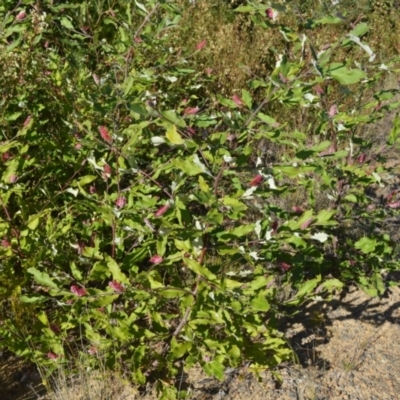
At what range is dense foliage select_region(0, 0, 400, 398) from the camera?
1.49m

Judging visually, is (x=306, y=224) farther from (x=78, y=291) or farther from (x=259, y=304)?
(x=78, y=291)

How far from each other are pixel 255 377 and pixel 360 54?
3.50 m

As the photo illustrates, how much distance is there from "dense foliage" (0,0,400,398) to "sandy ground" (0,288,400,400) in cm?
14

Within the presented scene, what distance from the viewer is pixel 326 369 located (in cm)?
205

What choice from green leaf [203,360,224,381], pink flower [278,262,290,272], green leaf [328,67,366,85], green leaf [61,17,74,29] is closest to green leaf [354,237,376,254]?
pink flower [278,262,290,272]

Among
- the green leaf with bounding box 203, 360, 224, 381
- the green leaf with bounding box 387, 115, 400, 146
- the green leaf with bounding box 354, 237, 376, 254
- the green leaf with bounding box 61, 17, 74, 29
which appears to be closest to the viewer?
the green leaf with bounding box 203, 360, 224, 381

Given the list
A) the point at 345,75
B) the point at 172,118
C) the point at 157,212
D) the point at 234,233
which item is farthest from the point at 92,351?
the point at 345,75

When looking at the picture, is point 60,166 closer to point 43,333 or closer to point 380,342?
point 43,333

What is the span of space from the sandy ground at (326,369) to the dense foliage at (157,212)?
0.46 feet

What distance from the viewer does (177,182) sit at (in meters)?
1.52

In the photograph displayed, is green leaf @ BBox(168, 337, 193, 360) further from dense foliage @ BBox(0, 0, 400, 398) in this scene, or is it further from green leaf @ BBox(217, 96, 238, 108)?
green leaf @ BBox(217, 96, 238, 108)

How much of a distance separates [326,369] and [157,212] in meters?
1.05

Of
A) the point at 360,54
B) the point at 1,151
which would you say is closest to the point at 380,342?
the point at 1,151

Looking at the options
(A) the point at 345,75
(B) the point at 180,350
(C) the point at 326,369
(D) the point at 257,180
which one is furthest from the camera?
(C) the point at 326,369
